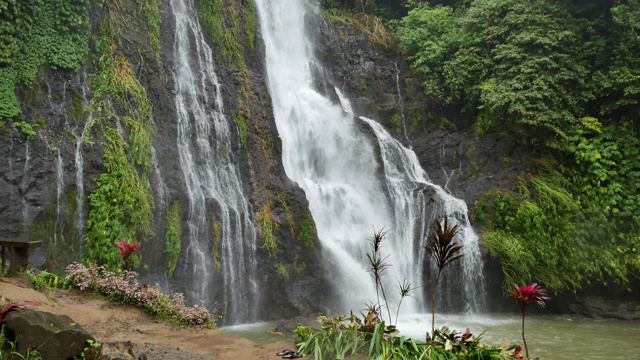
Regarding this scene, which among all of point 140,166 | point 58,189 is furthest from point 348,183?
point 58,189

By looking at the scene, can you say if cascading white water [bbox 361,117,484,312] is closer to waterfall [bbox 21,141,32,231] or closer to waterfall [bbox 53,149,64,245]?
waterfall [bbox 53,149,64,245]

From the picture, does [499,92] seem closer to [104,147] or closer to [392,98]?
[392,98]

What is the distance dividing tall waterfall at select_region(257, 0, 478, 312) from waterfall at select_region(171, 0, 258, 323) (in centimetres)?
266

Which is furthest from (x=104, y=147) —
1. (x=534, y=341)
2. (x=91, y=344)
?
(x=534, y=341)

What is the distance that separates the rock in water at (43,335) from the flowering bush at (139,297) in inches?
119

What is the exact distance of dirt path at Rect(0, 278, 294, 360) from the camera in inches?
239

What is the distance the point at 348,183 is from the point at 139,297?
9751 millimetres

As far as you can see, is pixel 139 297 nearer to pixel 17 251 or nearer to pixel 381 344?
pixel 17 251

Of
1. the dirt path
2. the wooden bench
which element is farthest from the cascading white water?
the wooden bench

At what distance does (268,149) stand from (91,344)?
401 inches

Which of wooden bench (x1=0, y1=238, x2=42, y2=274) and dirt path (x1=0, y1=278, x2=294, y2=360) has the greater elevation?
wooden bench (x1=0, y1=238, x2=42, y2=274)

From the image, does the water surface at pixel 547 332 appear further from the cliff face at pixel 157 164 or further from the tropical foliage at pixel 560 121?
the cliff face at pixel 157 164

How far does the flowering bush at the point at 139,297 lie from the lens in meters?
7.92

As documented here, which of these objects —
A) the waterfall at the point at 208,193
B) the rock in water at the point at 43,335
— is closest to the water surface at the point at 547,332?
the waterfall at the point at 208,193
